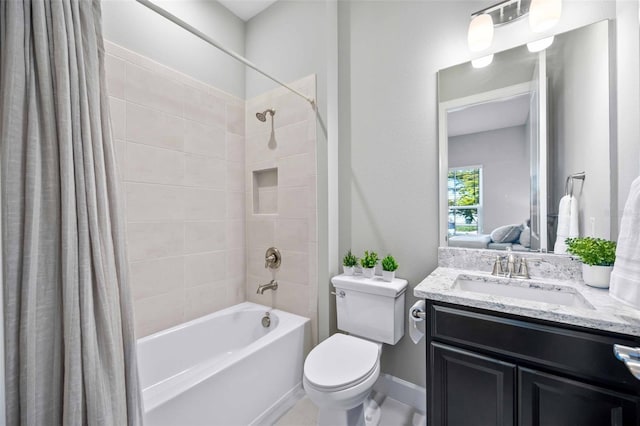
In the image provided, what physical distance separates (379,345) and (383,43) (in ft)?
6.29

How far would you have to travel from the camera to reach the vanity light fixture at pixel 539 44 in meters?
1.34

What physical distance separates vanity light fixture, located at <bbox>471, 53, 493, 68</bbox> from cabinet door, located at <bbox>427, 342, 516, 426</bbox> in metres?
1.46

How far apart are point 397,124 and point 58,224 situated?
1.71m

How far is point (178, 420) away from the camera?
4.00 ft

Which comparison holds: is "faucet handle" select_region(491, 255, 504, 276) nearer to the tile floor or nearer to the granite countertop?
the granite countertop

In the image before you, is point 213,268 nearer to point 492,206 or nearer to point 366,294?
point 366,294

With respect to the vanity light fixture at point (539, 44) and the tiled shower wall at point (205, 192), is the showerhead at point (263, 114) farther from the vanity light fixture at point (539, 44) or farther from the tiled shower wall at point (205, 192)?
the vanity light fixture at point (539, 44)

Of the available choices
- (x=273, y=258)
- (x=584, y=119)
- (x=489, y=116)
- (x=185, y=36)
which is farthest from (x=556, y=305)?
(x=185, y=36)

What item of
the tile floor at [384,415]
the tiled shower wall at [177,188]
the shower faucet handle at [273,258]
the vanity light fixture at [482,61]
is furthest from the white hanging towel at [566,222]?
the tiled shower wall at [177,188]

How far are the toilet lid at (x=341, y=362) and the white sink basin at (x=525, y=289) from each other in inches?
24.0

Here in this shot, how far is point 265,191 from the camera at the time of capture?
7.65ft

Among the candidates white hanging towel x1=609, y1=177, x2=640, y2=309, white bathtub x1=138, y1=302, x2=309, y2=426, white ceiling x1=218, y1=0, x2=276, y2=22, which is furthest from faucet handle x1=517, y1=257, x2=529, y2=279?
white ceiling x1=218, y1=0, x2=276, y2=22

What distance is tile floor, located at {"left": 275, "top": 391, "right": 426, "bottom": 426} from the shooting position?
5.32ft

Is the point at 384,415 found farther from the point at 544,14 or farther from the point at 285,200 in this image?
the point at 544,14
